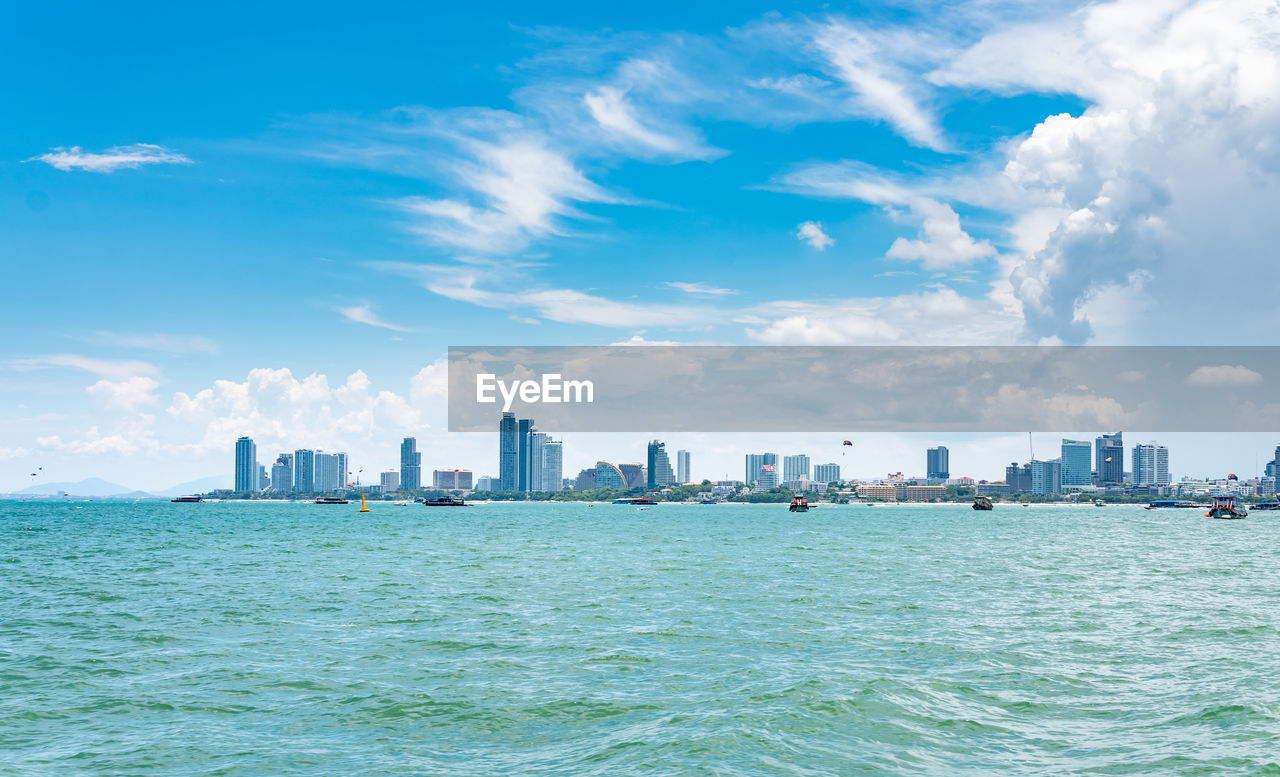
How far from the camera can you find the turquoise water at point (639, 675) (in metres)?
18.8

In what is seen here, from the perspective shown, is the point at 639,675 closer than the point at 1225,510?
Yes

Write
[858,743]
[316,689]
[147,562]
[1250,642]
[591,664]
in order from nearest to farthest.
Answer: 1. [858,743]
2. [316,689]
3. [591,664]
4. [1250,642]
5. [147,562]

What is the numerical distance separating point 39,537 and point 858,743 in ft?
387

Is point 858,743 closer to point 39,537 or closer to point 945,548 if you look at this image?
point 945,548

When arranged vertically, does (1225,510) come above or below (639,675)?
below

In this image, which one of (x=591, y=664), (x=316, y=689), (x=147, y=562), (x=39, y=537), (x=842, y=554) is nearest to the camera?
(x=316, y=689)

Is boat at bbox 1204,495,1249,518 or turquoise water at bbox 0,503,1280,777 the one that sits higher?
turquoise water at bbox 0,503,1280,777

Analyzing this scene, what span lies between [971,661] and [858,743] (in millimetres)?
10329

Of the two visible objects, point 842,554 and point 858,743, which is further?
point 842,554

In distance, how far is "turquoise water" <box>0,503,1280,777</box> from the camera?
18.8m

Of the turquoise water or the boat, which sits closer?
the turquoise water

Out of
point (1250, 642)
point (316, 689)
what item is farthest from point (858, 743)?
point (1250, 642)

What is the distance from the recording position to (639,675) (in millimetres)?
26156

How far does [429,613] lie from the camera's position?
3947 centimetres
